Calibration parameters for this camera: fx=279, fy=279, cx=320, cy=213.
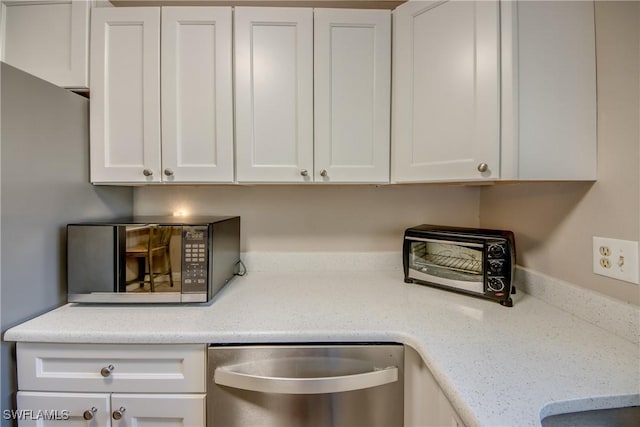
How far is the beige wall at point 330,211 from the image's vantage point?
59.1 inches

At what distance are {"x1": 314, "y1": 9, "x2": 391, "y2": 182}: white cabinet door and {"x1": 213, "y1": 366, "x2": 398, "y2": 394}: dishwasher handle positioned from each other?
73 centimetres

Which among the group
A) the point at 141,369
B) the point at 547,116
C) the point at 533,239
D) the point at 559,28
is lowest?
the point at 141,369

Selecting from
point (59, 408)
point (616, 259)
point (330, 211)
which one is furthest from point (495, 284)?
point (59, 408)

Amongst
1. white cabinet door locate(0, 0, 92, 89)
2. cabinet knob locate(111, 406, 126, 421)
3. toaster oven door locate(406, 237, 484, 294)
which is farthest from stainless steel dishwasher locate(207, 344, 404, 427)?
white cabinet door locate(0, 0, 92, 89)

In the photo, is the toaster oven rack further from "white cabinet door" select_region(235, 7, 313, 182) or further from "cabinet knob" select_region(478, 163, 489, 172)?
"white cabinet door" select_region(235, 7, 313, 182)

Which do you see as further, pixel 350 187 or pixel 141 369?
pixel 350 187

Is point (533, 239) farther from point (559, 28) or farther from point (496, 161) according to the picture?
point (559, 28)

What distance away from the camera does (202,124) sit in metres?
1.17

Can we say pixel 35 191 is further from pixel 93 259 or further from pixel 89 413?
pixel 89 413

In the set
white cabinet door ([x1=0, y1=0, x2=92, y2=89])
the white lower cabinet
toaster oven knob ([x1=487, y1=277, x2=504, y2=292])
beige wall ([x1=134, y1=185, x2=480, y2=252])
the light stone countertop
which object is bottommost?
the white lower cabinet

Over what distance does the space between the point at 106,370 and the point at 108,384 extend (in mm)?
52

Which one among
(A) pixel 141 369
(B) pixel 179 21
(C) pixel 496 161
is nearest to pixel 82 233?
(A) pixel 141 369

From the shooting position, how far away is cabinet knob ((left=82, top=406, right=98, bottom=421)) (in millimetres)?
845

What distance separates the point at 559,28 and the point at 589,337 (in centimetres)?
95
